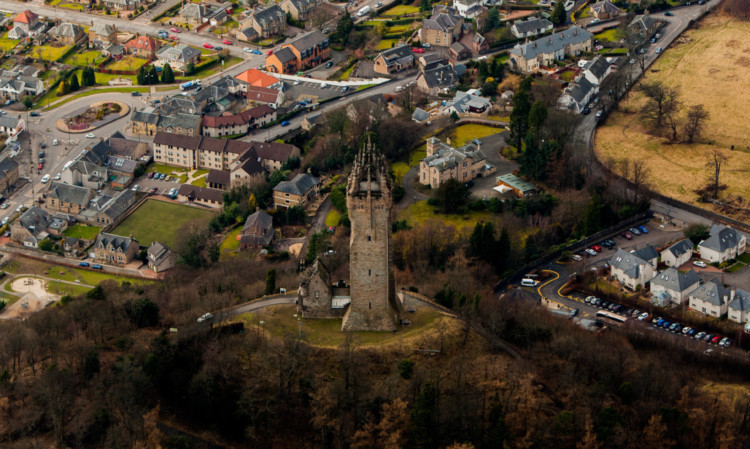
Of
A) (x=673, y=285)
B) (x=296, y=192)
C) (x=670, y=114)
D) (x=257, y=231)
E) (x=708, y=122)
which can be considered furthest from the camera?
(x=670, y=114)

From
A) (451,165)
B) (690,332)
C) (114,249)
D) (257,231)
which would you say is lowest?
(114,249)

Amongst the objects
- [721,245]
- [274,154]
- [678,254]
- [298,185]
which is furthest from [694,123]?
[274,154]

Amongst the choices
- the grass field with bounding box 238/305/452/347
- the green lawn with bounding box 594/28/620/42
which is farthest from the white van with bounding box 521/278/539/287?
the green lawn with bounding box 594/28/620/42

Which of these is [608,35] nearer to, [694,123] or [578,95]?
[578,95]

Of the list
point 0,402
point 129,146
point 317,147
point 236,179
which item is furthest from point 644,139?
point 0,402

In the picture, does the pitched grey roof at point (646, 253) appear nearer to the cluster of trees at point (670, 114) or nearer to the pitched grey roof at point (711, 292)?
the pitched grey roof at point (711, 292)

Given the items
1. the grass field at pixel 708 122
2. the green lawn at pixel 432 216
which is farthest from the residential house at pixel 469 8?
the green lawn at pixel 432 216
